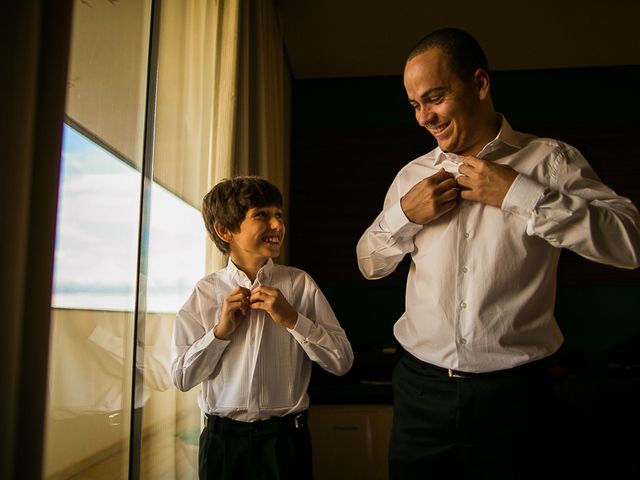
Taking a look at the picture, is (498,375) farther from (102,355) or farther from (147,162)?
(147,162)

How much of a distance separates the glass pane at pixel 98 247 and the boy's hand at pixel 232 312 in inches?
9.1

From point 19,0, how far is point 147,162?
773 mm

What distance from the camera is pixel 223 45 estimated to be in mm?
1944

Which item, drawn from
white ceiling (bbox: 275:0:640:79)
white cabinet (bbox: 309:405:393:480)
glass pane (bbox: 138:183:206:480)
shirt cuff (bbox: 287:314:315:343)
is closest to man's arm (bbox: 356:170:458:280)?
shirt cuff (bbox: 287:314:315:343)

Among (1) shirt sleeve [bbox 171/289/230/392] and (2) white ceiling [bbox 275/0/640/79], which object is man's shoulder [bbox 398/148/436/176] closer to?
(1) shirt sleeve [bbox 171/289/230/392]

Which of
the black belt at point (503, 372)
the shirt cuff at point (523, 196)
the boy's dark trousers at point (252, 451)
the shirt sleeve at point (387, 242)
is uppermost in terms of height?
the shirt cuff at point (523, 196)

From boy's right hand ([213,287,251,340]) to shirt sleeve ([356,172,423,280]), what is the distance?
32 cm

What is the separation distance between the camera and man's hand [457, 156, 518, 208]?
1.05 meters

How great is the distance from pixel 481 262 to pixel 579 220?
0.22 m

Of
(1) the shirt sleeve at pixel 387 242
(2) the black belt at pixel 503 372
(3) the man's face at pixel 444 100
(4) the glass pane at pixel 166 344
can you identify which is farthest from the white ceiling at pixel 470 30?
(2) the black belt at pixel 503 372

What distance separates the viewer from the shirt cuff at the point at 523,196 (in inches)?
40.1

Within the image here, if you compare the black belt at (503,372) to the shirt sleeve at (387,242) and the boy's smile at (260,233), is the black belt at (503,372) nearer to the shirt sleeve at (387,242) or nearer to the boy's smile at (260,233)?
the shirt sleeve at (387,242)

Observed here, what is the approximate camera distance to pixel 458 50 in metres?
1.14

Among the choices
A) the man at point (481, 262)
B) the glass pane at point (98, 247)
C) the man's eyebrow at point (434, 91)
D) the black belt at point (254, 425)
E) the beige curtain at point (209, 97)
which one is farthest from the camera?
the beige curtain at point (209, 97)
